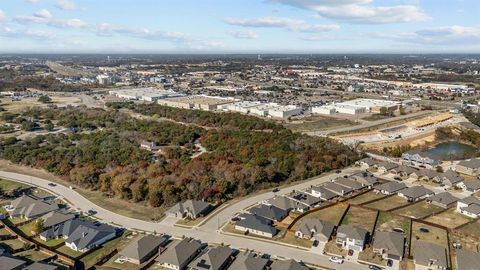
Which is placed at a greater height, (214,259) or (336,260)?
(214,259)

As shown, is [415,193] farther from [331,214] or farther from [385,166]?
[331,214]

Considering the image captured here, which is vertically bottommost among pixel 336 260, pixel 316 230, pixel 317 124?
pixel 336 260

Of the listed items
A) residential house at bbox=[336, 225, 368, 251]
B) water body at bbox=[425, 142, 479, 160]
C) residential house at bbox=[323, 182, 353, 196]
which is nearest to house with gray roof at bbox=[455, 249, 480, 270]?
residential house at bbox=[336, 225, 368, 251]

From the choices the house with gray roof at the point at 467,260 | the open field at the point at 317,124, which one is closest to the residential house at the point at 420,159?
the open field at the point at 317,124

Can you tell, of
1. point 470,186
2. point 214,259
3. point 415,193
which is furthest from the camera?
point 470,186

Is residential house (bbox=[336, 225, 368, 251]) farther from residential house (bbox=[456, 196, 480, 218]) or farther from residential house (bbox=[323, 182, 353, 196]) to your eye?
residential house (bbox=[456, 196, 480, 218])

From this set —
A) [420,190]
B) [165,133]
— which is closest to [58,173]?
[165,133]

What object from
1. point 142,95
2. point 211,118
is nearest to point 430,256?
point 211,118

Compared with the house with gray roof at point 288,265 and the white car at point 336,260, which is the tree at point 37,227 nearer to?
the house with gray roof at point 288,265
